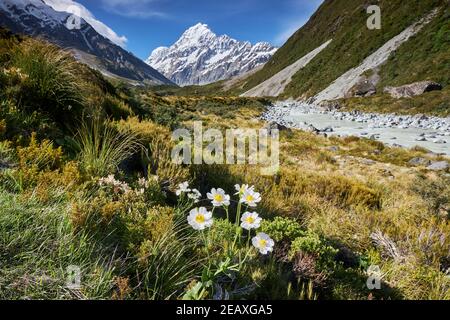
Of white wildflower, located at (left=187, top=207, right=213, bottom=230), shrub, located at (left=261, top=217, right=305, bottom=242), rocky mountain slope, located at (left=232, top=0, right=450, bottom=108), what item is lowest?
shrub, located at (left=261, top=217, right=305, bottom=242)

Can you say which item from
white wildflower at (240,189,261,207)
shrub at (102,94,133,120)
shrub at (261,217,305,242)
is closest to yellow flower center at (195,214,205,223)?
white wildflower at (240,189,261,207)

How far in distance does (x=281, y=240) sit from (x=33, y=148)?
9.43ft

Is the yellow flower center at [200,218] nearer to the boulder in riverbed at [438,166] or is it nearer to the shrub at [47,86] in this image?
the shrub at [47,86]

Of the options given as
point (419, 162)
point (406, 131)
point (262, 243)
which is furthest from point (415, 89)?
point (262, 243)

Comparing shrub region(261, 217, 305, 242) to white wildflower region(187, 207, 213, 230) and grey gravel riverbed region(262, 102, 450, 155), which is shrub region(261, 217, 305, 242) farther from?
grey gravel riverbed region(262, 102, 450, 155)

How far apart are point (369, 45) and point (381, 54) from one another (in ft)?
21.7

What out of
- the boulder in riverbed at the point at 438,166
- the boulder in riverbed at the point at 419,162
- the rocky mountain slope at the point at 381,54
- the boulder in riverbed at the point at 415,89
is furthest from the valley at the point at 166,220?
the rocky mountain slope at the point at 381,54

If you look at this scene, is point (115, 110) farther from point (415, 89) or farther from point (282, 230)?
point (415, 89)

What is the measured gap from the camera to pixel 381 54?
5256cm

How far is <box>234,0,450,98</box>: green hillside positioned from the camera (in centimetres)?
4138

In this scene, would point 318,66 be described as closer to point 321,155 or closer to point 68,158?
point 321,155

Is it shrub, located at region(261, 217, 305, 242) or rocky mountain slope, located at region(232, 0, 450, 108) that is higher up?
rocky mountain slope, located at region(232, 0, 450, 108)

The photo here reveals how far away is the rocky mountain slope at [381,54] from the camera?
136 ft

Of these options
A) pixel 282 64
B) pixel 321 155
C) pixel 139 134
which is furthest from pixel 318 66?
pixel 139 134
